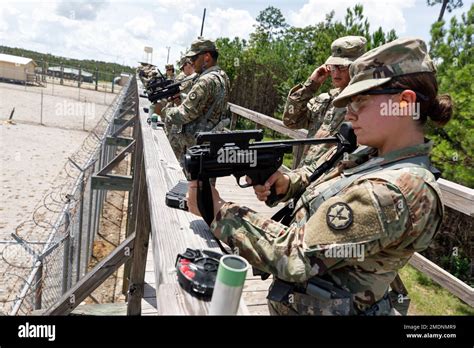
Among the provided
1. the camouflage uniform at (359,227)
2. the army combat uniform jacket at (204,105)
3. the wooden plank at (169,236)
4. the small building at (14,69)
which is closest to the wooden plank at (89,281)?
the wooden plank at (169,236)

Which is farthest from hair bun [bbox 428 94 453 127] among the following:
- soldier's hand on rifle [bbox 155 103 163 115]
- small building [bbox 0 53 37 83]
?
small building [bbox 0 53 37 83]

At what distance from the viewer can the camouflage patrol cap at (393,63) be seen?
142cm

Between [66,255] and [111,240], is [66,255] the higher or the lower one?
the higher one

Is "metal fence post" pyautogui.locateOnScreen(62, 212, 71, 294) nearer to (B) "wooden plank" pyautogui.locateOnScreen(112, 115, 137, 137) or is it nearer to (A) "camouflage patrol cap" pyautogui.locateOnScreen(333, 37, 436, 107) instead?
(A) "camouflage patrol cap" pyautogui.locateOnScreen(333, 37, 436, 107)

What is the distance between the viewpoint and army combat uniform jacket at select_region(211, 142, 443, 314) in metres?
1.27

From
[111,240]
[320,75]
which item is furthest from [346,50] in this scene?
[111,240]

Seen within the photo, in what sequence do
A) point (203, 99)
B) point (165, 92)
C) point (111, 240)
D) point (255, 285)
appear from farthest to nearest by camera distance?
point (111, 240) < point (165, 92) < point (203, 99) < point (255, 285)

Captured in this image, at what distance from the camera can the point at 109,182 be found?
4.53m

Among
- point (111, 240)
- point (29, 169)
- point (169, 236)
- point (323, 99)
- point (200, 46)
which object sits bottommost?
point (29, 169)

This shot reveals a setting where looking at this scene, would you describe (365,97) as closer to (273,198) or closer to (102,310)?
(273,198)

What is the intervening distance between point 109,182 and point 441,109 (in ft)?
12.2

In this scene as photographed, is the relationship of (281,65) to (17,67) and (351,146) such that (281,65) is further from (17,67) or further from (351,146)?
(17,67)

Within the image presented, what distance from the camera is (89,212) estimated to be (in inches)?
164
